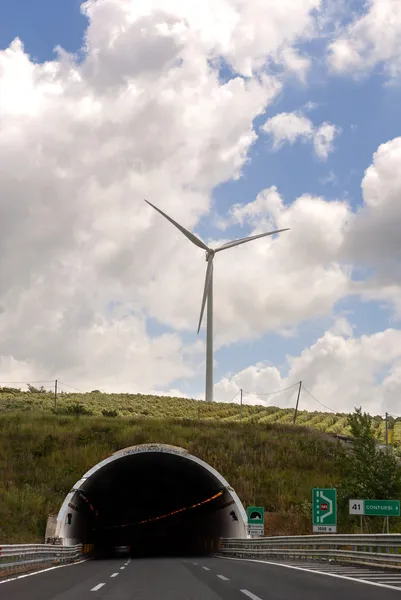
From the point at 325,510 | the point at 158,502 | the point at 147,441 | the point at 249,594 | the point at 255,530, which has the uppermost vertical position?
the point at 147,441

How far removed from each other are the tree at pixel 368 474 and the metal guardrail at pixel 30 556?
1632 cm

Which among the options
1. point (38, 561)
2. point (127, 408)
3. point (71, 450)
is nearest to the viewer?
point (38, 561)

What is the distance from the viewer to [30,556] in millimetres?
29125

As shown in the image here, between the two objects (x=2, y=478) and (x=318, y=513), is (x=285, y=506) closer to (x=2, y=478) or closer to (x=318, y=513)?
(x=318, y=513)

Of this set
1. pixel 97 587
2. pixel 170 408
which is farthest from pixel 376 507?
pixel 170 408

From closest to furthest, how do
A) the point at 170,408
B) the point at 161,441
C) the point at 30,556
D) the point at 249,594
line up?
the point at 249,594
the point at 30,556
the point at 161,441
the point at 170,408

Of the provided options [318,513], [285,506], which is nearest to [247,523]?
[285,506]

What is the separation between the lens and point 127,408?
324 ft

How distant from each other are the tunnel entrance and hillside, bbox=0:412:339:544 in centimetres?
216

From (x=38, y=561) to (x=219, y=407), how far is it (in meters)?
76.8

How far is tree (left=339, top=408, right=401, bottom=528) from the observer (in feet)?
139

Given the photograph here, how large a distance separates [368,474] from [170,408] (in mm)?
60893

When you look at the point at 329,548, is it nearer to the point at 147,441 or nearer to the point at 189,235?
the point at 147,441

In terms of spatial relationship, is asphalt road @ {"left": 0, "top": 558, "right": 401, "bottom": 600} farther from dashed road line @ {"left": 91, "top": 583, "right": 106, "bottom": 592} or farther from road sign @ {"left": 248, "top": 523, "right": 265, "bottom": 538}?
road sign @ {"left": 248, "top": 523, "right": 265, "bottom": 538}
